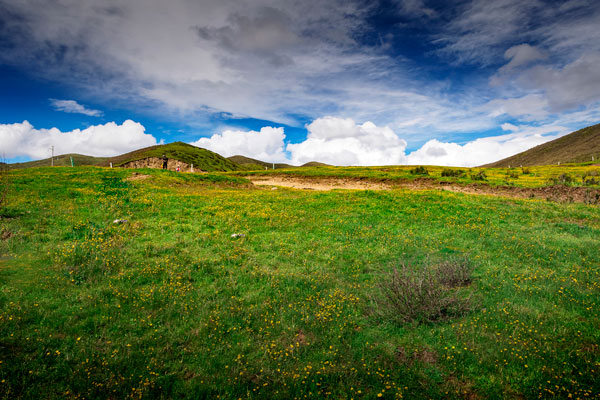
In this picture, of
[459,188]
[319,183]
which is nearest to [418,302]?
[459,188]

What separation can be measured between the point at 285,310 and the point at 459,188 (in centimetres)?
3385

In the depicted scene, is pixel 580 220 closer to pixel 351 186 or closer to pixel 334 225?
pixel 334 225

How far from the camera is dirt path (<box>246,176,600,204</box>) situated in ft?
88.9

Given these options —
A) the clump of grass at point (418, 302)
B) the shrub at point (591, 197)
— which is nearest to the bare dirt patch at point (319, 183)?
the shrub at point (591, 197)

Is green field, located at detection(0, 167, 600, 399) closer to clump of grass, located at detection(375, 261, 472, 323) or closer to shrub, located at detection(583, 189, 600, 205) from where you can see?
clump of grass, located at detection(375, 261, 472, 323)

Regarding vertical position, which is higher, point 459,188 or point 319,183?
point 319,183

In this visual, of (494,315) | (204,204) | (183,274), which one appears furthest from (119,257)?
(494,315)

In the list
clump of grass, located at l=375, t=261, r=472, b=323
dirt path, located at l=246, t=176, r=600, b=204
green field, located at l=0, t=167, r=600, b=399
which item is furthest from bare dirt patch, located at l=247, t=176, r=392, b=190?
clump of grass, located at l=375, t=261, r=472, b=323

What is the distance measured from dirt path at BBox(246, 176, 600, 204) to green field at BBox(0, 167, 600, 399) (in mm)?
15266

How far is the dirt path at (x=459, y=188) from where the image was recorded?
1067 inches

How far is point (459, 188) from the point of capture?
114 feet

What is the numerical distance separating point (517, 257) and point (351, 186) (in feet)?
93.2

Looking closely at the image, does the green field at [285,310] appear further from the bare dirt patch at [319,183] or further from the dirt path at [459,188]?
the bare dirt patch at [319,183]

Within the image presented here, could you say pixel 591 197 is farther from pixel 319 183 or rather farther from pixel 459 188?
pixel 319 183
